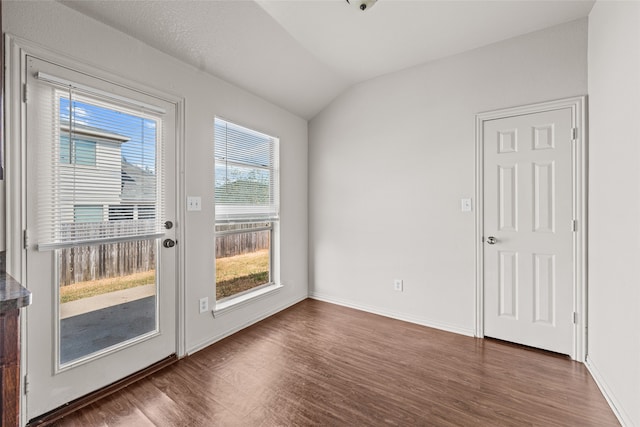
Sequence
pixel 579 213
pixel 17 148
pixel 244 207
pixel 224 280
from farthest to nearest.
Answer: pixel 244 207 < pixel 224 280 < pixel 579 213 < pixel 17 148

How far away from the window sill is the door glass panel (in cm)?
57

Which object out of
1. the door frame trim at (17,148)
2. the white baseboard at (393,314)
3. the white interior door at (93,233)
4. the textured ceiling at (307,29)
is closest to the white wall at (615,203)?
the textured ceiling at (307,29)

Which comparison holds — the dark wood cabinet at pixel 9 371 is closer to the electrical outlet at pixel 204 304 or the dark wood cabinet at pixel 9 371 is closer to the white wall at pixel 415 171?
the electrical outlet at pixel 204 304

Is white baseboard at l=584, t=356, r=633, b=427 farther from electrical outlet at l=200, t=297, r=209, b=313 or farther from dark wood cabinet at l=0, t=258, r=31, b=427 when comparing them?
electrical outlet at l=200, t=297, r=209, b=313

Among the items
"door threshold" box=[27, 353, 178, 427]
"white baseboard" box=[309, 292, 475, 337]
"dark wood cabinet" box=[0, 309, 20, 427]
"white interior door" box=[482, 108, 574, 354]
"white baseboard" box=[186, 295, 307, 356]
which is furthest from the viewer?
"white baseboard" box=[309, 292, 475, 337]

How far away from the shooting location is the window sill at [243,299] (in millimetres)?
2625

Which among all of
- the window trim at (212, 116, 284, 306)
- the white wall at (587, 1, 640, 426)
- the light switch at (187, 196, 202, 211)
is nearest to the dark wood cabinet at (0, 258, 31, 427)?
the light switch at (187, 196, 202, 211)

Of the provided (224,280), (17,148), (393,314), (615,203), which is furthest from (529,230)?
(17,148)

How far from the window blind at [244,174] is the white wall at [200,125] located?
108 mm

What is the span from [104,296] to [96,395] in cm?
63

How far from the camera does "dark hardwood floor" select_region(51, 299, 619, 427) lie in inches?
65.1

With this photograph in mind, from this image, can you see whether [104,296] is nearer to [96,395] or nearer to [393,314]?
[96,395]

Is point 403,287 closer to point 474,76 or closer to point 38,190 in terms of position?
point 474,76

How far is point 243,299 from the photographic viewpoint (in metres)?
2.89
